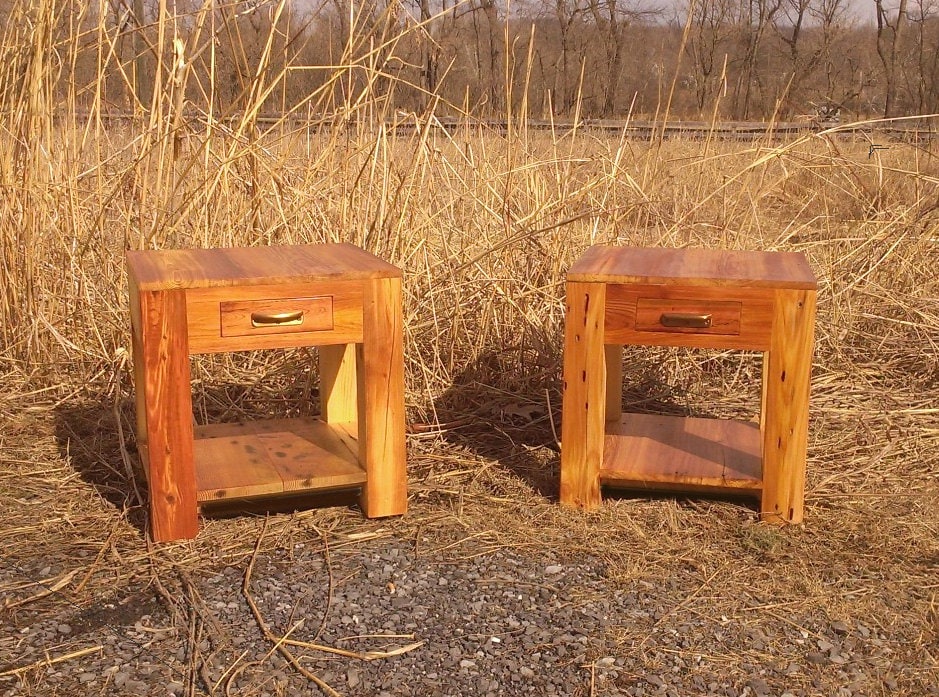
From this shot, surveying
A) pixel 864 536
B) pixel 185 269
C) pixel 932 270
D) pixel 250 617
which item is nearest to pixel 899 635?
pixel 864 536

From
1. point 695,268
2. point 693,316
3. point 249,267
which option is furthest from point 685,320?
point 249,267

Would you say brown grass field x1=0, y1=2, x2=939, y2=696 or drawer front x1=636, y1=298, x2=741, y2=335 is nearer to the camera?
brown grass field x1=0, y1=2, x2=939, y2=696

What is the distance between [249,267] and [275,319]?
172 mm

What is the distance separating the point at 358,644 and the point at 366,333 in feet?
2.50

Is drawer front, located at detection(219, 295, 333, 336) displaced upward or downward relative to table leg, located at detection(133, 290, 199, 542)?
upward

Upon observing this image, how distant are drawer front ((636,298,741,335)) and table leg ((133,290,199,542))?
3.46 ft

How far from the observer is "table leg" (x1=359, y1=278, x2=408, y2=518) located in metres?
2.50

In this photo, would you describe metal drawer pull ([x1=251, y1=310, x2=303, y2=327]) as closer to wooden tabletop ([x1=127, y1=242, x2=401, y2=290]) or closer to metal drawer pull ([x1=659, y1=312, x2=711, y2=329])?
wooden tabletop ([x1=127, y1=242, x2=401, y2=290])

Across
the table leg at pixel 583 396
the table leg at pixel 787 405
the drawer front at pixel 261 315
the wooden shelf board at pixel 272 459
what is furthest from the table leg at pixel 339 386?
the table leg at pixel 787 405

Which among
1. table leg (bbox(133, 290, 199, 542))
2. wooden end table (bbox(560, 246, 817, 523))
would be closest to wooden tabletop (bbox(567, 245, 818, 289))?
wooden end table (bbox(560, 246, 817, 523))

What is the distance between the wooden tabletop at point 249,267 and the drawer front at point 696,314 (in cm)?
55

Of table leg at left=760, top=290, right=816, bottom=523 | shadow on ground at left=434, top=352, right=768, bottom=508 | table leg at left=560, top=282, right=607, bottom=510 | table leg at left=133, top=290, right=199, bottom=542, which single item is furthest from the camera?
shadow on ground at left=434, top=352, right=768, bottom=508

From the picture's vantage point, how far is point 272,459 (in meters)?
2.74

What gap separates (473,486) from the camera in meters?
2.85
